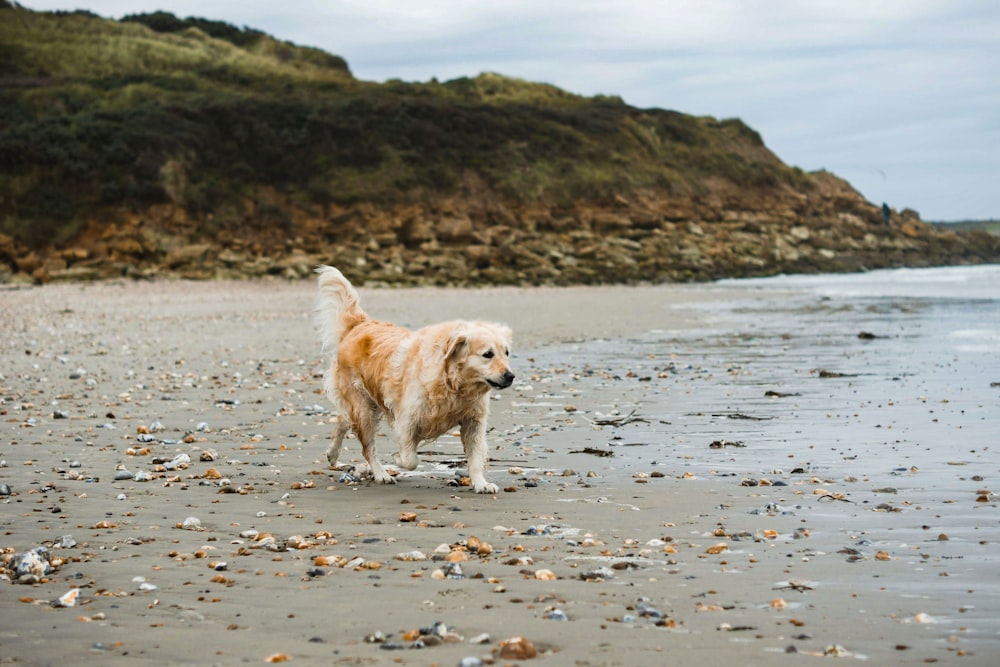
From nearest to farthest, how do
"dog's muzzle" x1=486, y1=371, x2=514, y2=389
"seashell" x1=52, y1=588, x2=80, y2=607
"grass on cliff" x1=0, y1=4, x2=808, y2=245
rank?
"seashell" x1=52, y1=588, x2=80, y2=607 → "dog's muzzle" x1=486, y1=371, x2=514, y2=389 → "grass on cliff" x1=0, y1=4, x2=808, y2=245

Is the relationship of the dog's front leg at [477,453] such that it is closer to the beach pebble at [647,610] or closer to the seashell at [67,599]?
the beach pebble at [647,610]

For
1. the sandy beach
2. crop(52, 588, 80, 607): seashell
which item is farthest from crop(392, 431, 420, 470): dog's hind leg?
crop(52, 588, 80, 607): seashell

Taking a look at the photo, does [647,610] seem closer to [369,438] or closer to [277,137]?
[369,438]

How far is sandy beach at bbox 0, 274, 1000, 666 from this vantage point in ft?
13.3

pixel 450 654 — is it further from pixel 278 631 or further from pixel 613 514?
pixel 613 514

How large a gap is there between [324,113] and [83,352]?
41.4m

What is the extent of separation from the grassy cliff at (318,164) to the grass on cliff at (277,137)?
0.37 feet

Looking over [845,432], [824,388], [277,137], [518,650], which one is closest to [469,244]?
[277,137]

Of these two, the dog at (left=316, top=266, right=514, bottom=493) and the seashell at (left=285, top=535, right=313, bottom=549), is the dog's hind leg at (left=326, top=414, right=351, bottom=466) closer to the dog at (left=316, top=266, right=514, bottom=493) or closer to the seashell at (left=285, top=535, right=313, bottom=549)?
the dog at (left=316, top=266, right=514, bottom=493)

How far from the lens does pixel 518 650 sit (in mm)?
3803

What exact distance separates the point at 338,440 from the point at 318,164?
150 ft

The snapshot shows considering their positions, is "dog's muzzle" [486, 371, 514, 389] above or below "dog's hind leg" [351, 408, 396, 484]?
above

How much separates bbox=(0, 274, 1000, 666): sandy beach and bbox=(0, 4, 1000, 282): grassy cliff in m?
32.1

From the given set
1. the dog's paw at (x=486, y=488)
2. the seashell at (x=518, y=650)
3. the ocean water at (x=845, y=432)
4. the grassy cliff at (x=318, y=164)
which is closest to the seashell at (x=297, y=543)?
the dog's paw at (x=486, y=488)
